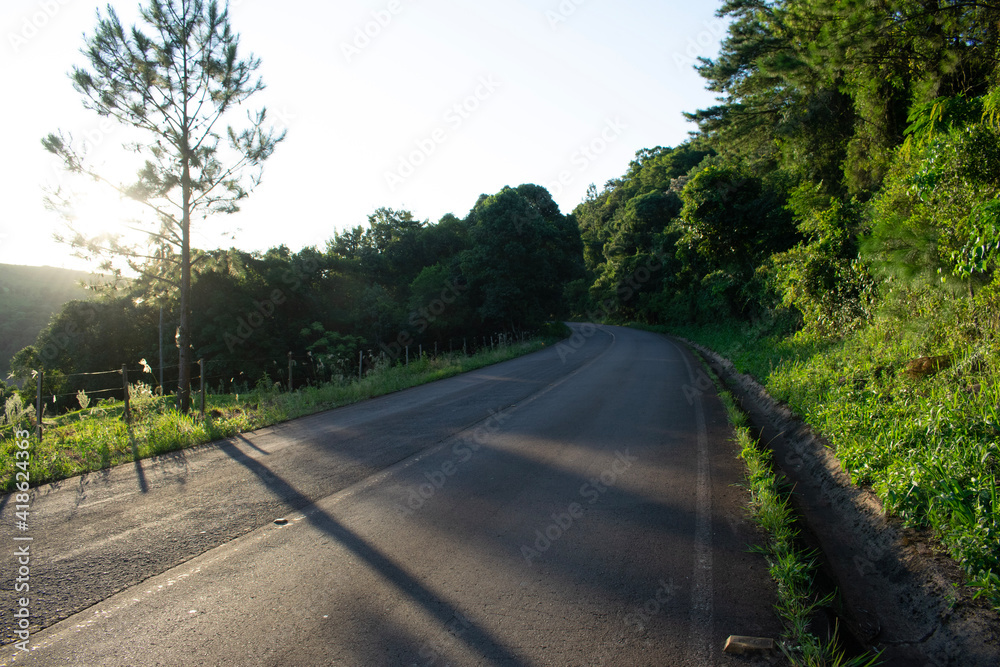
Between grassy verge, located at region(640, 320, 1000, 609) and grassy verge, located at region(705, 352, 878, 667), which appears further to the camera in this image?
grassy verge, located at region(640, 320, 1000, 609)

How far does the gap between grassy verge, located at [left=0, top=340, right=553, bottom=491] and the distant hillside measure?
45.4 metres

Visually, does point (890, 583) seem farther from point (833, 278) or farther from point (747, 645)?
point (833, 278)

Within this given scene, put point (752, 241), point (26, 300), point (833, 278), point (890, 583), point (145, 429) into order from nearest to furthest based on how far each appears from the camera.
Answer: point (890, 583) → point (145, 429) → point (833, 278) → point (752, 241) → point (26, 300)

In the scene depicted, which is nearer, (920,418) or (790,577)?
(790,577)

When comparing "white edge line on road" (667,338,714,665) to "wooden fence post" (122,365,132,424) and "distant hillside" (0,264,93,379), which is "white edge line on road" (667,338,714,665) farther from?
"distant hillside" (0,264,93,379)

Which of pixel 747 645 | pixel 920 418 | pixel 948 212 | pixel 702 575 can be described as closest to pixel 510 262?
pixel 948 212

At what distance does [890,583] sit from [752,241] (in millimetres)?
21441

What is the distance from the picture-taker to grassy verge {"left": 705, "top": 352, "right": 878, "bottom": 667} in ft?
9.37

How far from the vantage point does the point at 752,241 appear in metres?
22.5

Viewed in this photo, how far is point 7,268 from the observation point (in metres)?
64.7

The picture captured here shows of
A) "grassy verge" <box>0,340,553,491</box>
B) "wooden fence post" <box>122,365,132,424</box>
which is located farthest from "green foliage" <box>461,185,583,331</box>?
"wooden fence post" <box>122,365,132,424</box>

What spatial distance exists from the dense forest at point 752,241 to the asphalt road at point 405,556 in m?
4.00

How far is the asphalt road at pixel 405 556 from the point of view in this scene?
3066 millimetres

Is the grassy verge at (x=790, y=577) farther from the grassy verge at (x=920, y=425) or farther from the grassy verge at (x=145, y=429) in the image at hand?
the grassy verge at (x=145, y=429)
